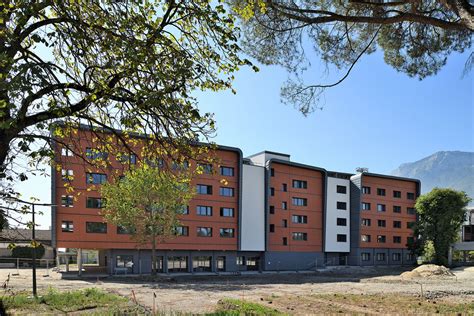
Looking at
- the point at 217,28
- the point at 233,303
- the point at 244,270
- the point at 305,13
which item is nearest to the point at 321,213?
the point at 244,270

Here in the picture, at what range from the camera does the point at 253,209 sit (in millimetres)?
61438

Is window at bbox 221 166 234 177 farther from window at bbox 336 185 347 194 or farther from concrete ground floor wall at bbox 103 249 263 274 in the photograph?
window at bbox 336 185 347 194

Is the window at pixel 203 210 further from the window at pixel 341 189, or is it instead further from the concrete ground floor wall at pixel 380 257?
the concrete ground floor wall at pixel 380 257

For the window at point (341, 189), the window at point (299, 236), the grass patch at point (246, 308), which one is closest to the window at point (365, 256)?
the window at point (341, 189)

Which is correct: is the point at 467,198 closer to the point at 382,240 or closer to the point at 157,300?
the point at 382,240

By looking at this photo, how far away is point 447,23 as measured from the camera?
437 inches

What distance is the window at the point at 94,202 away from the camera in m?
49.4

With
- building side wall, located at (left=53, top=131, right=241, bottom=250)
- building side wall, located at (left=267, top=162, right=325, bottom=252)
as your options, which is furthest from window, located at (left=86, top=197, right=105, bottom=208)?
building side wall, located at (left=267, top=162, right=325, bottom=252)

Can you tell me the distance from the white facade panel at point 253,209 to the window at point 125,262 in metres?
15.8

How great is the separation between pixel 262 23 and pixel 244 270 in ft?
172

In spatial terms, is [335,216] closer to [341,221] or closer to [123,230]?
[341,221]

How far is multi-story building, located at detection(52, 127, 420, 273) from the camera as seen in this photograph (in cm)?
4978

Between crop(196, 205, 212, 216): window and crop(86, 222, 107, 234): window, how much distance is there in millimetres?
12510

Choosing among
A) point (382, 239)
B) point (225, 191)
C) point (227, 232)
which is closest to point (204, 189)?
point (225, 191)
